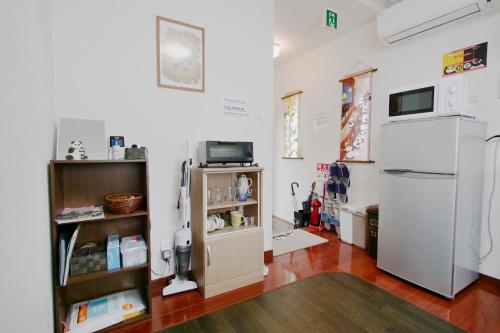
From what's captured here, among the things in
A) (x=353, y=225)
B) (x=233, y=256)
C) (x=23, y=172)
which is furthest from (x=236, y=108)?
(x=353, y=225)

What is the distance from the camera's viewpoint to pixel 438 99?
1944 mm

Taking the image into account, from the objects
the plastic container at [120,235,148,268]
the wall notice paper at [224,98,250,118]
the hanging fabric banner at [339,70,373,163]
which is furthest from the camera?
the hanging fabric banner at [339,70,373,163]

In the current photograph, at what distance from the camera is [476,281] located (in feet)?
7.22

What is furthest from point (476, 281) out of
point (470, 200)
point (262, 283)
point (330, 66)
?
point (330, 66)

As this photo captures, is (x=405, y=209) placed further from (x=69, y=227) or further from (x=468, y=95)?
(x=69, y=227)

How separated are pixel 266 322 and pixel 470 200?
6.38 ft

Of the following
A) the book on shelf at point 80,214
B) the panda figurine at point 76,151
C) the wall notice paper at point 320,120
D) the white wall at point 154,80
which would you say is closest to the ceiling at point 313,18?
the white wall at point 154,80

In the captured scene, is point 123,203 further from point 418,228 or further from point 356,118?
point 356,118

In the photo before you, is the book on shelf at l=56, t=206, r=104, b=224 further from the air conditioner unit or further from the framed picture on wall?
the air conditioner unit

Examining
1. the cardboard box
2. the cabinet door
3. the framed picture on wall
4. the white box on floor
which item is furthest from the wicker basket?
the white box on floor

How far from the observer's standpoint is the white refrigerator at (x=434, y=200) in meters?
1.87

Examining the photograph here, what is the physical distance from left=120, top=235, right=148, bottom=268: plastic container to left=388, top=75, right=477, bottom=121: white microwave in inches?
97.3

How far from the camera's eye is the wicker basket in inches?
63.0

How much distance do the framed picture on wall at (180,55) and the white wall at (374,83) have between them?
224cm
